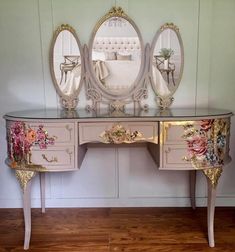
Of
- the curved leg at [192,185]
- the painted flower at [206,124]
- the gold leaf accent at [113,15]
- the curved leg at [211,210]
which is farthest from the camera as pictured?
the curved leg at [192,185]

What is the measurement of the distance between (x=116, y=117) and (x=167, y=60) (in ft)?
2.53

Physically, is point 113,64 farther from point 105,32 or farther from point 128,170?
point 128,170

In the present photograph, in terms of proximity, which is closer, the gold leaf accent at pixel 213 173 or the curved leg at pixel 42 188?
the gold leaf accent at pixel 213 173

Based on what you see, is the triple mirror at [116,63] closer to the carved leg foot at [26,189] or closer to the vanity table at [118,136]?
the vanity table at [118,136]

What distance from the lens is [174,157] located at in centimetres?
175

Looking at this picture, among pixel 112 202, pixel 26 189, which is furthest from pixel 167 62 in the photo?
pixel 26 189

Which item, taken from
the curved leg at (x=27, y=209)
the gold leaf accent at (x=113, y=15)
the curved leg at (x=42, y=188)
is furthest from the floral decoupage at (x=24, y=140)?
the gold leaf accent at (x=113, y=15)

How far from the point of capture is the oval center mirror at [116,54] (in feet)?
6.98

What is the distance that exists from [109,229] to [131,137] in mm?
801

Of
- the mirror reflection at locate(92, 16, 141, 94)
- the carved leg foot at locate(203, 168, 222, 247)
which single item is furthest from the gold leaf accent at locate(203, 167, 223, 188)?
the mirror reflection at locate(92, 16, 141, 94)

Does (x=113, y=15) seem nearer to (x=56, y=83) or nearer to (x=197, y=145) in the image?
(x=56, y=83)

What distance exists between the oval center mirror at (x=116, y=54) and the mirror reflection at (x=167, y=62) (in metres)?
0.15

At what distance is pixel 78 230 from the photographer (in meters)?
2.03

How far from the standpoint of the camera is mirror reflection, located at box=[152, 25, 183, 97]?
2148mm
